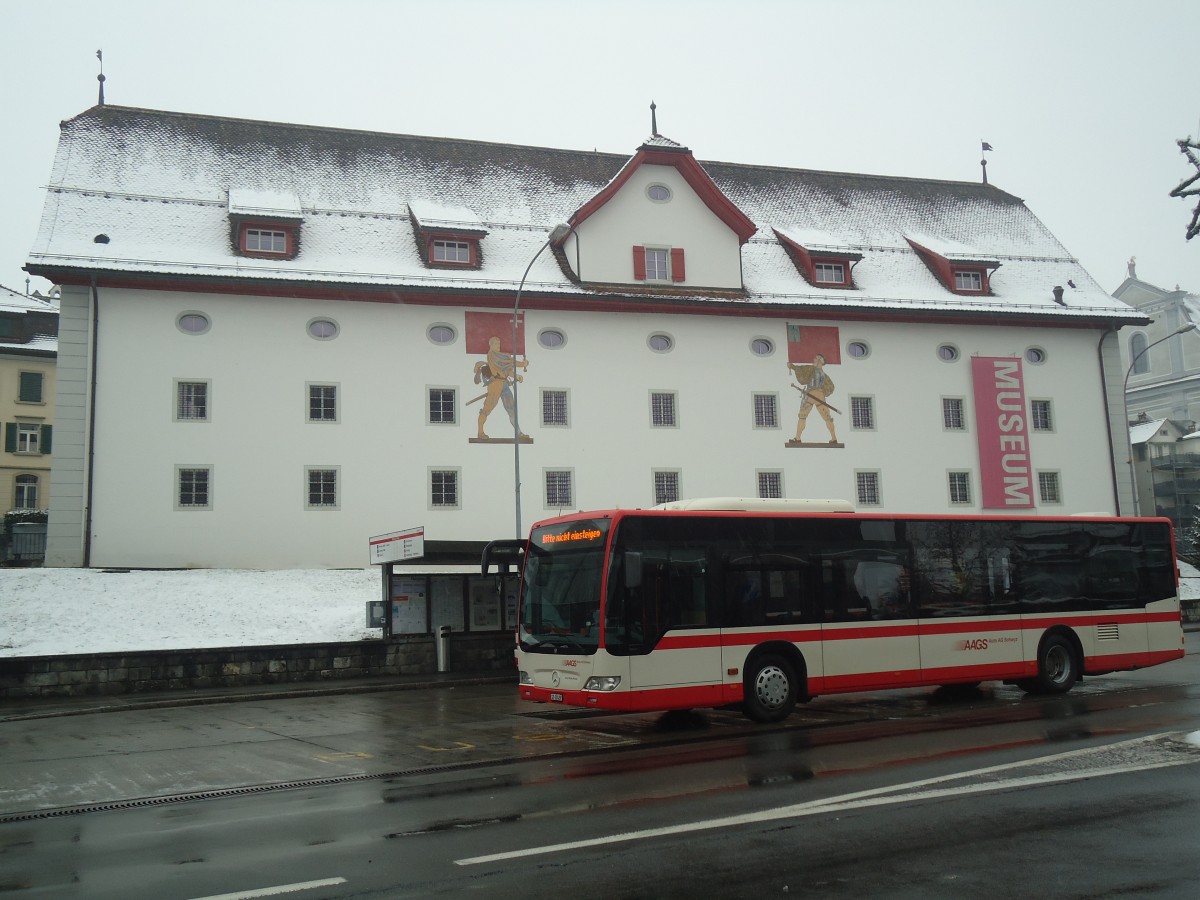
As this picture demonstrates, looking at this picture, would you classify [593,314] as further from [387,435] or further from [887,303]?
[887,303]

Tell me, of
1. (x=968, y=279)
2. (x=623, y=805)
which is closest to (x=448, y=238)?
(x=968, y=279)

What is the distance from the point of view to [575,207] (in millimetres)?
39562

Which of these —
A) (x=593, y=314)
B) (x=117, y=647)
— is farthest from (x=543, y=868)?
(x=593, y=314)

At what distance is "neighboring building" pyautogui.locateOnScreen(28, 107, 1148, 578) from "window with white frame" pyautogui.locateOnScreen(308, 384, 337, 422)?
3.6 inches

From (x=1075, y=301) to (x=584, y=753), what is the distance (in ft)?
118

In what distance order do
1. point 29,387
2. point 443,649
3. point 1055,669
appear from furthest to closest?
point 29,387 < point 443,649 < point 1055,669

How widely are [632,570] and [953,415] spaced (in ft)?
94.6

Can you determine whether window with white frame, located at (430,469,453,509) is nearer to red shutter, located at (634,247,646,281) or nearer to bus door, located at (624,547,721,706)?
red shutter, located at (634,247,646,281)

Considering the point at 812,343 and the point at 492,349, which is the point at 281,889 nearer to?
the point at 492,349

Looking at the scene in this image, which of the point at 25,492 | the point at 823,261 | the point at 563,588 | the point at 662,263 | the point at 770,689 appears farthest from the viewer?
the point at 25,492

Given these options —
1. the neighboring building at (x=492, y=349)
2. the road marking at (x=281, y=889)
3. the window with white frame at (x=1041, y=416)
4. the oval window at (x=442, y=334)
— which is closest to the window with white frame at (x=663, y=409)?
the neighboring building at (x=492, y=349)

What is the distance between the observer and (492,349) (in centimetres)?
3481

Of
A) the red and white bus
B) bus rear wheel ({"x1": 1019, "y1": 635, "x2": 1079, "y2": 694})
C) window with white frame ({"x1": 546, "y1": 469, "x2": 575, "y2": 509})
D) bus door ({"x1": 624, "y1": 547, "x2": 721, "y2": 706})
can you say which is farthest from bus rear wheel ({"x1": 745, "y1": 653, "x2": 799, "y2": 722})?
window with white frame ({"x1": 546, "y1": 469, "x2": 575, "y2": 509})

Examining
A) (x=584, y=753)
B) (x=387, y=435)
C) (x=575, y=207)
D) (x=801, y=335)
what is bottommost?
(x=584, y=753)
